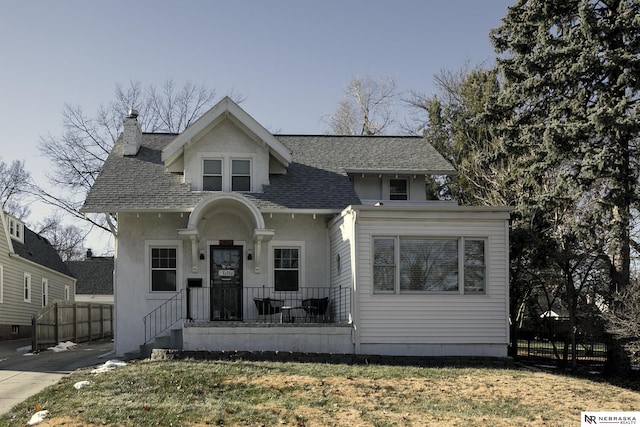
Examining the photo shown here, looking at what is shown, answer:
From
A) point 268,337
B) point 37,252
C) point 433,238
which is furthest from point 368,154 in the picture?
point 37,252

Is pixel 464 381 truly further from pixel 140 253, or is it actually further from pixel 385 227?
pixel 140 253

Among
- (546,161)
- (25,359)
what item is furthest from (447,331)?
(25,359)

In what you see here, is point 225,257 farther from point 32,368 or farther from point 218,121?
point 32,368

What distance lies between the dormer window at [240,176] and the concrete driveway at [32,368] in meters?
5.75

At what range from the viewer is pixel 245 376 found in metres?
14.2

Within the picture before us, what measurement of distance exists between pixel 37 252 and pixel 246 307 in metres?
18.7

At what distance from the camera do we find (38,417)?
445 inches

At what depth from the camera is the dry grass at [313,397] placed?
11492 mm

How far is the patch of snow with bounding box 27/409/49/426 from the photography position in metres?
11.1

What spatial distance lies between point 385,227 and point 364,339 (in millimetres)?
2691

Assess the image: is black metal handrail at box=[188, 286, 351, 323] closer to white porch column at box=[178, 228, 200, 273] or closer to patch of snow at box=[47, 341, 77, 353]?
white porch column at box=[178, 228, 200, 273]

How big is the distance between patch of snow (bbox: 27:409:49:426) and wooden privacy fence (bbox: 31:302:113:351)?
37.3ft

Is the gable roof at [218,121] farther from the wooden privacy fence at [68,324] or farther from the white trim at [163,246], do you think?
the wooden privacy fence at [68,324]

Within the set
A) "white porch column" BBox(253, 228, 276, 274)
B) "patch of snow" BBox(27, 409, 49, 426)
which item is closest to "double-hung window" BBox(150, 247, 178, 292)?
"white porch column" BBox(253, 228, 276, 274)
